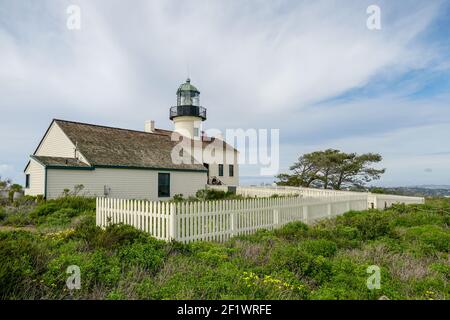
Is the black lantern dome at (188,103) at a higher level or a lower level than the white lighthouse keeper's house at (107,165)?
higher

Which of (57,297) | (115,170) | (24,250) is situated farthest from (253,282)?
(115,170)

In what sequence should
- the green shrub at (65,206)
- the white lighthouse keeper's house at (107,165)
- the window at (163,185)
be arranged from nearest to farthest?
the green shrub at (65,206), the white lighthouse keeper's house at (107,165), the window at (163,185)

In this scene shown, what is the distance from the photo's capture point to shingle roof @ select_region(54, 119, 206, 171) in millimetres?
17406

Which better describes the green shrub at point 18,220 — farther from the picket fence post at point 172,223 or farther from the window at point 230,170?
the window at point 230,170

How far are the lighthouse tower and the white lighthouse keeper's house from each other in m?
5.13

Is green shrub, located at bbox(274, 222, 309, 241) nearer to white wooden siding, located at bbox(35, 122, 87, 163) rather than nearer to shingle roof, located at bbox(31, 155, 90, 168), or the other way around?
shingle roof, located at bbox(31, 155, 90, 168)

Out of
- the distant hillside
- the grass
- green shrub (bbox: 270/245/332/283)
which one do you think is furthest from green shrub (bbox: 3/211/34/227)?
the distant hillside

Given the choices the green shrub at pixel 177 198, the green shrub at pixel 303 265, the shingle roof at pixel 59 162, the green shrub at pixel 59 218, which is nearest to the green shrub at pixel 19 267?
the green shrub at pixel 303 265

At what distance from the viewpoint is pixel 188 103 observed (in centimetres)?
3030

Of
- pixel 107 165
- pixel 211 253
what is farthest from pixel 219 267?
pixel 107 165

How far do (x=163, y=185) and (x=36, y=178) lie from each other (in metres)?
7.21

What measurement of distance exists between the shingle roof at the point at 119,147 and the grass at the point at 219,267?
10690 millimetres

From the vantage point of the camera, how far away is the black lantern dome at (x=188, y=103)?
1179 inches

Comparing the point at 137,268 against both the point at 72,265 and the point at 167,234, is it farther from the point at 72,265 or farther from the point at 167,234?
the point at 167,234
